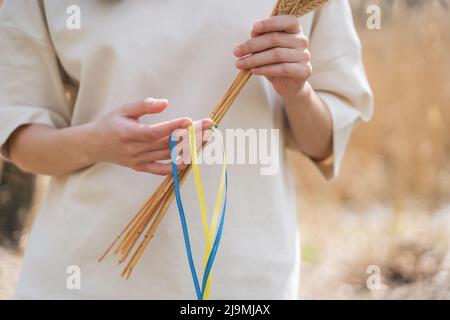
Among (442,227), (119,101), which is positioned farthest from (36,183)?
(119,101)

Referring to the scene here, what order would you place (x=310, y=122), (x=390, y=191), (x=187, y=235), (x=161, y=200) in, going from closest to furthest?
(x=187, y=235) < (x=161, y=200) < (x=310, y=122) < (x=390, y=191)

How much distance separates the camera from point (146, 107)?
3.34 feet

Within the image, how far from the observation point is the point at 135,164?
1.07 m

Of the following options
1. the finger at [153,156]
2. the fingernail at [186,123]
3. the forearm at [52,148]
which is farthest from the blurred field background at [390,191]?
the fingernail at [186,123]

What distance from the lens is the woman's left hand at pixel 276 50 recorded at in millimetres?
1026

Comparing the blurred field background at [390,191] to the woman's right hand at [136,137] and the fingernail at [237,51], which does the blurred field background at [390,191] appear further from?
the fingernail at [237,51]

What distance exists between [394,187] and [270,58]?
7.42ft

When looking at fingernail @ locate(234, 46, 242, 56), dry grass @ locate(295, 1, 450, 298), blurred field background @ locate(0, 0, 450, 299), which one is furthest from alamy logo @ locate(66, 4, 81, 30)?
dry grass @ locate(295, 1, 450, 298)

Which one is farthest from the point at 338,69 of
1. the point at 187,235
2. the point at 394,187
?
the point at 394,187

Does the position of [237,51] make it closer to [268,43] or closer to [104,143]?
[268,43]

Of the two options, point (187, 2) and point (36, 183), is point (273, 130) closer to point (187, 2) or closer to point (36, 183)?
point (187, 2)

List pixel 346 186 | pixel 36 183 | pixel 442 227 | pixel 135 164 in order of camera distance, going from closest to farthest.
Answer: pixel 135 164 → pixel 442 227 → pixel 36 183 → pixel 346 186

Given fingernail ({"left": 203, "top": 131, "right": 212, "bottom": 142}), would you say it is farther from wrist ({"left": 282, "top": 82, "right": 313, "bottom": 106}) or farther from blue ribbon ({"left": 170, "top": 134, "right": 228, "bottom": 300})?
wrist ({"left": 282, "top": 82, "right": 313, "bottom": 106})
